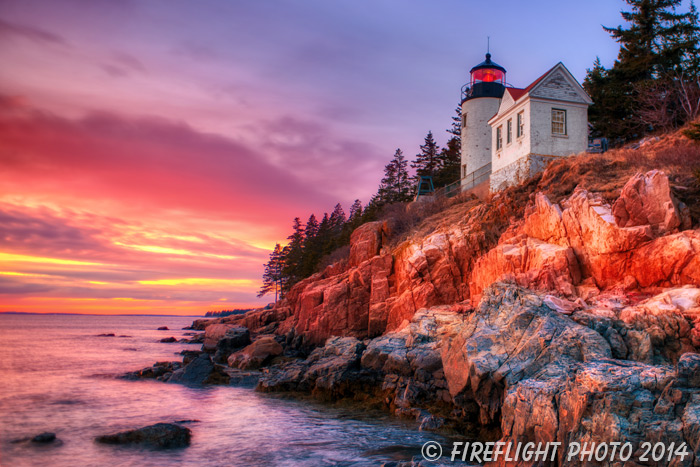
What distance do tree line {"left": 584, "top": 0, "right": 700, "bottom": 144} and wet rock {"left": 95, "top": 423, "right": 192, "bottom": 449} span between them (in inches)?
1157

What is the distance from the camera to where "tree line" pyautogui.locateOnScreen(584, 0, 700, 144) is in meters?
27.7

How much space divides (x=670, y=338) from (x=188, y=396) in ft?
54.6

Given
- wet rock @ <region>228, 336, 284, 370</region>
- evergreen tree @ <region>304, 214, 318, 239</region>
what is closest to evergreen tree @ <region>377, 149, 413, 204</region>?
evergreen tree @ <region>304, 214, 318, 239</region>

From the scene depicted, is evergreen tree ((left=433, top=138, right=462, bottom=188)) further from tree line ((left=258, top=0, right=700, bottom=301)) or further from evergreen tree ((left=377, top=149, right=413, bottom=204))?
tree line ((left=258, top=0, right=700, bottom=301))

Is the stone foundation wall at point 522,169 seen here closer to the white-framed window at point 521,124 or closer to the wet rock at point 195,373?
the white-framed window at point 521,124

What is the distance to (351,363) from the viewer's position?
1745 cm

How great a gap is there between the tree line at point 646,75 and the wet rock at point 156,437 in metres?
29.4

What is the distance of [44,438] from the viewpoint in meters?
12.8

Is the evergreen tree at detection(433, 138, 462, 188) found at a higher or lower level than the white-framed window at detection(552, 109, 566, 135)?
higher

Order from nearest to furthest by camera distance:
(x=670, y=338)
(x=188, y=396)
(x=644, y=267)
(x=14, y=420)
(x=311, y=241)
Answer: (x=670, y=338) → (x=644, y=267) → (x=14, y=420) → (x=188, y=396) → (x=311, y=241)

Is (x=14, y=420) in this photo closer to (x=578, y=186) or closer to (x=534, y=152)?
(x=578, y=186)

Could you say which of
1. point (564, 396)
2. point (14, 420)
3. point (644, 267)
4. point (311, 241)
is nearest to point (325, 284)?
point (14, 420)

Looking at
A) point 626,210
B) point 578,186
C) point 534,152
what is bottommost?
point 626,210

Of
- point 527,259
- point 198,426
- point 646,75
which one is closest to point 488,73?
point 646,75
